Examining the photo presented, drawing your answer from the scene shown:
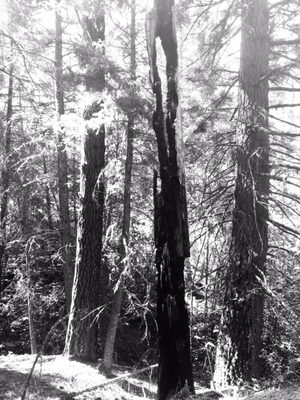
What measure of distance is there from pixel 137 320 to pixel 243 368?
33.0ft

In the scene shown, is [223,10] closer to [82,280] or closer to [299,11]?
[299,11]

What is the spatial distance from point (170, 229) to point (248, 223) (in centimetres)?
243

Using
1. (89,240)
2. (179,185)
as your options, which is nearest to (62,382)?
(89,240)

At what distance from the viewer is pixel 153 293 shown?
484 inches

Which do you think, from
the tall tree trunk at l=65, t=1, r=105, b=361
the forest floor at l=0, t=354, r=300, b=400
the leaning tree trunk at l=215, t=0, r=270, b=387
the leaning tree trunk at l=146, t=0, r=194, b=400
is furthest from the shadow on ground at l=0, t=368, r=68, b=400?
the leaning tree trunk at l=146, t=0, r=194, b=400

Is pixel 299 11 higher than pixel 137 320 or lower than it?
higher

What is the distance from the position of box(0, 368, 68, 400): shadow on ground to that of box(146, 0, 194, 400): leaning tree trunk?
10.3 feet

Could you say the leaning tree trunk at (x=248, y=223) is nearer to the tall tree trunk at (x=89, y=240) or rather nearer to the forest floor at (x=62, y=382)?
the forest floor at (x=62, y=382)

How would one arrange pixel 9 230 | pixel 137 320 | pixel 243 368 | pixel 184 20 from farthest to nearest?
1. pixel 137 320
2. pixel 9 230
3. pixel 184 20
4. pixel 243 368

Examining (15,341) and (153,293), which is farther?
(15,341)

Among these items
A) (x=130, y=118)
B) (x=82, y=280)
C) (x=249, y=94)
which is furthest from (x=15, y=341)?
(x=249, y=94)

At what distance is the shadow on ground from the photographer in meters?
7.11

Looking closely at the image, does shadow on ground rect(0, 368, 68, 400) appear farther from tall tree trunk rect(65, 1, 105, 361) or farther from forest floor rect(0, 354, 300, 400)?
tall tree trunk rect(65, 1, 105, 361)

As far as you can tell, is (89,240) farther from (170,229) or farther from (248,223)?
(170,229)
